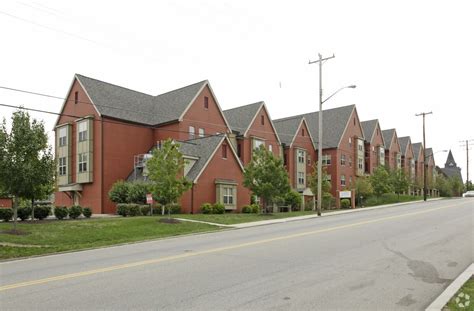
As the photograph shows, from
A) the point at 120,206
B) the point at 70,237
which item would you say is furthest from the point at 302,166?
the point at 70,237

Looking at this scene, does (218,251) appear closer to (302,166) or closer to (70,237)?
(70,237)

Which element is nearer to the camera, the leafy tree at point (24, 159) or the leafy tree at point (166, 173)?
the leafy tree at point (24, 159)

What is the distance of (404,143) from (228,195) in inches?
2440

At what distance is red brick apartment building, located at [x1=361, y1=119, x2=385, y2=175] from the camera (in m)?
71.6

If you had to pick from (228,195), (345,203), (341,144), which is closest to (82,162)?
(228,195)

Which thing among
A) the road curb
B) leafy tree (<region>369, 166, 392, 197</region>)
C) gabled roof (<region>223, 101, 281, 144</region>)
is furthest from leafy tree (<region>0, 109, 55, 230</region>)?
leafy tree (<region>369, 166, 392, 197</region>)

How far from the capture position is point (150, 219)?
24938mm

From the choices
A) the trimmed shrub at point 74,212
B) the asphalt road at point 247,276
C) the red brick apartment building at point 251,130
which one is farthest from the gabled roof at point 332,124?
the asphalt road at point 247,276

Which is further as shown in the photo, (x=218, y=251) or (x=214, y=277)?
(x=218, y=251)

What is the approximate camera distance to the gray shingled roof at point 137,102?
40031mm

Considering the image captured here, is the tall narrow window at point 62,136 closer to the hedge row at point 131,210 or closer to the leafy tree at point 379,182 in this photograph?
the hedge row at point 131,210

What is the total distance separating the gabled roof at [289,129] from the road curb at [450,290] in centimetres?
4571

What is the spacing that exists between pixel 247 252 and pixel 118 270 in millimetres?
4063

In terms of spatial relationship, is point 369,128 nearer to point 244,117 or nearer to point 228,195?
point 244,117
